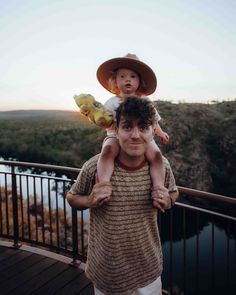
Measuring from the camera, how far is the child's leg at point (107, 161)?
1.40m

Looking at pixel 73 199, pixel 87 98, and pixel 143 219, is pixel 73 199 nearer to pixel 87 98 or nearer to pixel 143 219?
pixel 143 219

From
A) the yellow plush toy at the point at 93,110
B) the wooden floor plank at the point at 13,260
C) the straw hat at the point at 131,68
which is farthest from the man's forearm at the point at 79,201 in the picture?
the wooden floor plank at the point at 13,260

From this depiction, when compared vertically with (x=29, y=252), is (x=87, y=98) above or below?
above

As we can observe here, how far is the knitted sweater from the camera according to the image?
1.40m

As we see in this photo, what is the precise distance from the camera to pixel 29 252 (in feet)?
12.5

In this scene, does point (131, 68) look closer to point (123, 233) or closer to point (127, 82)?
point (127, 82)

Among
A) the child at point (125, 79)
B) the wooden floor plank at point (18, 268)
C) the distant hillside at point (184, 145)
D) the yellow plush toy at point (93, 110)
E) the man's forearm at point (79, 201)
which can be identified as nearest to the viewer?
the man's forearm at point (79, 201)

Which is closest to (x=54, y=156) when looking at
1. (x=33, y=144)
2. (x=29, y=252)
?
(x=33, y=144)

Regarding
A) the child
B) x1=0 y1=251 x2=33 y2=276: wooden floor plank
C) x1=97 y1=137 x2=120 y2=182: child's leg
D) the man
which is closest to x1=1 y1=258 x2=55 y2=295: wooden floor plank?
x1=0 y1=251 x2=33 y2=276: wooden floor plank

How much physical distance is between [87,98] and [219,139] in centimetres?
3079

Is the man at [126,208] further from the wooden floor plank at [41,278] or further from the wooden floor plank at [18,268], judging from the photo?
the wooden floor plank at [18,268]

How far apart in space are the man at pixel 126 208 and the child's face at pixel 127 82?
0.67 m

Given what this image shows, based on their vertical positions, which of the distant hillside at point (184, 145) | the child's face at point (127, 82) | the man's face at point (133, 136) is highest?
the child's face at point (127, 82)

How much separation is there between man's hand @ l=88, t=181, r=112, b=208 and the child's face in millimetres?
940
